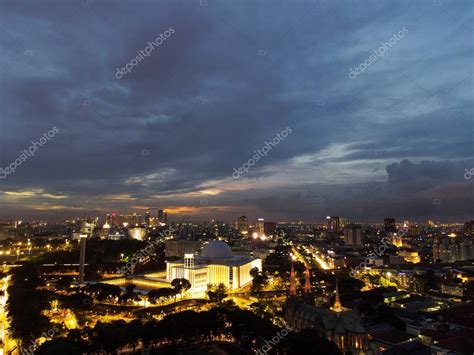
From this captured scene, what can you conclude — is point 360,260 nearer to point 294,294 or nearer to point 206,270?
point 206,270

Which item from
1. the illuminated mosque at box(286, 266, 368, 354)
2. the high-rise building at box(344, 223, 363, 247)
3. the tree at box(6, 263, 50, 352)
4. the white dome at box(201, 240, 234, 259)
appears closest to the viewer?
the tree at box(6, 263, 50, 352)

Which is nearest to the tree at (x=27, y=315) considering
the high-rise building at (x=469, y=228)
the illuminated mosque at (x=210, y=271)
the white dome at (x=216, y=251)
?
the illuminated mosque at (x=210, y=271)

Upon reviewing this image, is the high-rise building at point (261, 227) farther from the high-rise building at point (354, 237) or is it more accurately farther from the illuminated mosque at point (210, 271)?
the illuminated mosque at point (210, 271)

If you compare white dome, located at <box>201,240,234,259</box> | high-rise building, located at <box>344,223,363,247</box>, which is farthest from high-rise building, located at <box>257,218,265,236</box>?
white dome, located at <box>201,240,234,259</box>

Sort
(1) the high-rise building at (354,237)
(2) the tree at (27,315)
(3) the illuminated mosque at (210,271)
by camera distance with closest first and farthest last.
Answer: (2) the tree at (27,315) → (3) the illuminated mosque at (210,271) → (1) the high-rise building at (354,237)

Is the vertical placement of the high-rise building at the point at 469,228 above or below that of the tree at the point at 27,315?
above

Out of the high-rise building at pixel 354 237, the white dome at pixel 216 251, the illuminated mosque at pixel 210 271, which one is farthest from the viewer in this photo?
the high-rise building at pixel 354 237

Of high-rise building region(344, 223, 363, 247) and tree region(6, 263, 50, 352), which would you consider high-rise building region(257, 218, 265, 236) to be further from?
tree region(6, 263, 50, 352)

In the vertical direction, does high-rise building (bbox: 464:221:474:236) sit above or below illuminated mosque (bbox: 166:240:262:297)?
above

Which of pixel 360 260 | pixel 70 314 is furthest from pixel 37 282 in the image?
pixel 360 260
